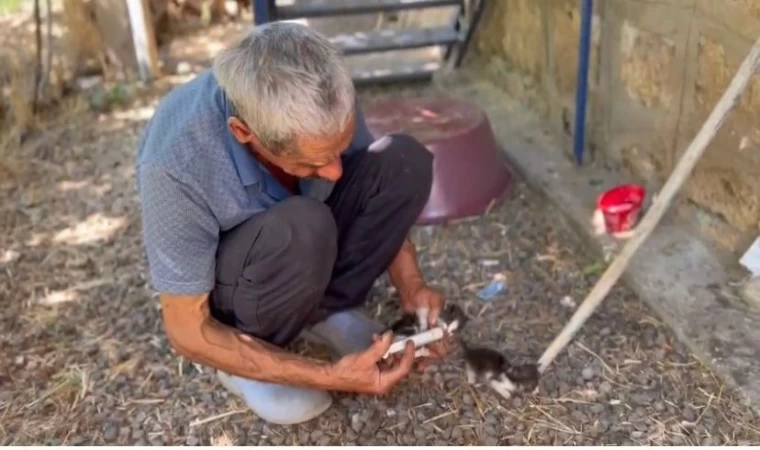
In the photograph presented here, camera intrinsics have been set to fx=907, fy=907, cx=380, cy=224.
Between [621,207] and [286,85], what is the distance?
1437 millimetres

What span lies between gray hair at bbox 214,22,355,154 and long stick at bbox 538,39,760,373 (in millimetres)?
817

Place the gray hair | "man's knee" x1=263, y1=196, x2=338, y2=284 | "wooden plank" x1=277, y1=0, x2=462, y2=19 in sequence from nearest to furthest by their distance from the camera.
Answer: the gray hair < "man's knee" x1=263, y1=196, x2=338, y2=284 < "wooden plank" x1=277, y1=0, x2=462, y2=19

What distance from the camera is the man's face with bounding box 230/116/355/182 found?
164 centimetres

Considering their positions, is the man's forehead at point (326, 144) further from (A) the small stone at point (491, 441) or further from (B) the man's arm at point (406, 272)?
(A) the small stone at point (491, 441)

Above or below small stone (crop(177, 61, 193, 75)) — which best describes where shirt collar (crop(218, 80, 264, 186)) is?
above

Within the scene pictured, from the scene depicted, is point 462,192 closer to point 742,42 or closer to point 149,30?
point 742,42

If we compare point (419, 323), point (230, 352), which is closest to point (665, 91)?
point (419, 323)

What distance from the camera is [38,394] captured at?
2.33m

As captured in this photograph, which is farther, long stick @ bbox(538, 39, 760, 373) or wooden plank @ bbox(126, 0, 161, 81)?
wooden plank @ bbox(126, 0, 161, 81)

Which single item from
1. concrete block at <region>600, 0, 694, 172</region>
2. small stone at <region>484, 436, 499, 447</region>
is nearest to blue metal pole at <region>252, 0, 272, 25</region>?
concrete block at <region>600, 0, 694, 172</region>

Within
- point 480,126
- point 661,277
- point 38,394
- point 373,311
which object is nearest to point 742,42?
point 661,277

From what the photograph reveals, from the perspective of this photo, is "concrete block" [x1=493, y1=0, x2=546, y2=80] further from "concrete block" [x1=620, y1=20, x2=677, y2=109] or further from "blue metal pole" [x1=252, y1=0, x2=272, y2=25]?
"blue metal pole" [x1=252, y1=0, x2=272, y2=25]

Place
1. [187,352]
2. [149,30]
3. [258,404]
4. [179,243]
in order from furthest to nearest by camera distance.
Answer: [149,30] < [258,404] < [187,352] < [179,243]

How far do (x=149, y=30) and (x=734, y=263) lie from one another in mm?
3064
